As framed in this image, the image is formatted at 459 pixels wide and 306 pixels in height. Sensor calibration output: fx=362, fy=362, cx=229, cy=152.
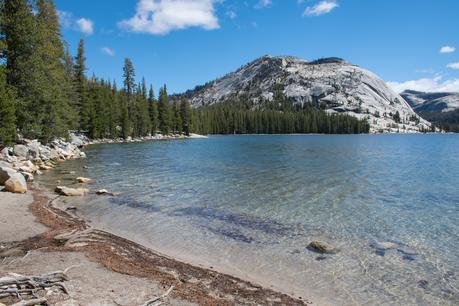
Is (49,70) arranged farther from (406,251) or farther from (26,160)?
(406,251)

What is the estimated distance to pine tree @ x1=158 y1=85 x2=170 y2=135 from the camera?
138m

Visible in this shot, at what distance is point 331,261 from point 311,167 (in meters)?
32.3

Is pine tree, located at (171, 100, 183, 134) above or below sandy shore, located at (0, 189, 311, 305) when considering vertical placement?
above

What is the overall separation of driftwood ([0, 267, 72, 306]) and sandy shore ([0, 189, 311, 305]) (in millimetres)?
238

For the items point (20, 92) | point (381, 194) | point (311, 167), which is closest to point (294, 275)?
point (381, 194)

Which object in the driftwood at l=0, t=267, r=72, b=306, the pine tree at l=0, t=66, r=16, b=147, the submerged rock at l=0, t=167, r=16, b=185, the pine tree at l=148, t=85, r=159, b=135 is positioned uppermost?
the pine tree at l=148, t=85, r=159, b=135

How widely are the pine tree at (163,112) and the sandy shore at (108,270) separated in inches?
4853

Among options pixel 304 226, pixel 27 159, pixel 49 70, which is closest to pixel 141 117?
pixel 49 70

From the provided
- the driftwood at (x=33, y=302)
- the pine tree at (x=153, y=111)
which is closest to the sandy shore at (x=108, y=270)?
the driftwood at (x=33, y=302)

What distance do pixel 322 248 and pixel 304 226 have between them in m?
3.84

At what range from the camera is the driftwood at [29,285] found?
8288 mm

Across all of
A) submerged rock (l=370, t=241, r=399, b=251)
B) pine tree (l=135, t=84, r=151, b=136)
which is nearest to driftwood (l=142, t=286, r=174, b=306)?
submerged rock (l=370, t=241, r=399, b=251)

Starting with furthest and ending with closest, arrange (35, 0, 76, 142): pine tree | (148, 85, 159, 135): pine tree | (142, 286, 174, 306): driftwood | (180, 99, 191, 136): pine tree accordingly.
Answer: (180, 99, 191, 136): pine tree, (148, 85, 159, 135): pine tree, (35, 0, 76, 142): pine tree, (142, 286, 174, 306): driftwood

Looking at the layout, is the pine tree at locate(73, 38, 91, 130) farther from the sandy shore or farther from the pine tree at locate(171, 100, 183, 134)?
the sandy shore
